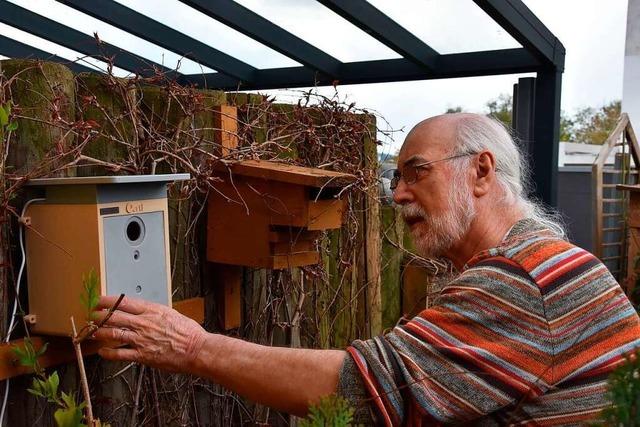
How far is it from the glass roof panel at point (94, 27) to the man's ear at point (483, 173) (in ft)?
11.6

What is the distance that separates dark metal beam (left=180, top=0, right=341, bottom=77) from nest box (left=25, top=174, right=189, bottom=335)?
2557 millimetres

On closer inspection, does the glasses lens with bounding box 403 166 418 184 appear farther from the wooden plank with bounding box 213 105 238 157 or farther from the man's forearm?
the wooden plank with bounding box 213 105 238 157

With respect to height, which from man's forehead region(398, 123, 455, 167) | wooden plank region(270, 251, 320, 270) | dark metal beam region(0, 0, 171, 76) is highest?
dark metal beam region(0, 0, 171, 76)

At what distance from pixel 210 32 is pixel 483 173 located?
4062mm

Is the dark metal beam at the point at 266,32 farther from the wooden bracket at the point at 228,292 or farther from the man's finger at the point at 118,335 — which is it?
the man's finger at the point at 118,335

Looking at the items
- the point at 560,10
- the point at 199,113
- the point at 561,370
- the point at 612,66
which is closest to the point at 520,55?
the point at 560,10

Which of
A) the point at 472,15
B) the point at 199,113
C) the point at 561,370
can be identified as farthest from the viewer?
the point at 472,15

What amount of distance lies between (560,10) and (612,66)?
14039mm

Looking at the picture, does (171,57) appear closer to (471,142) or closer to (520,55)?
(520,55)

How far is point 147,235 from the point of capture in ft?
7.67

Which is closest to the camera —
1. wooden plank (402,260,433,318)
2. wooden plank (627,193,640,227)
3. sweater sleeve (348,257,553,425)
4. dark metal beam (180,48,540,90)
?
sweater sleeve (348,257,553,425)

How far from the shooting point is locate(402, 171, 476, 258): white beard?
81.0 inches

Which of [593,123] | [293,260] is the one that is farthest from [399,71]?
[593,123]

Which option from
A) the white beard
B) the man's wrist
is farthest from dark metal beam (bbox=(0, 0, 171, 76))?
the man's wrist
